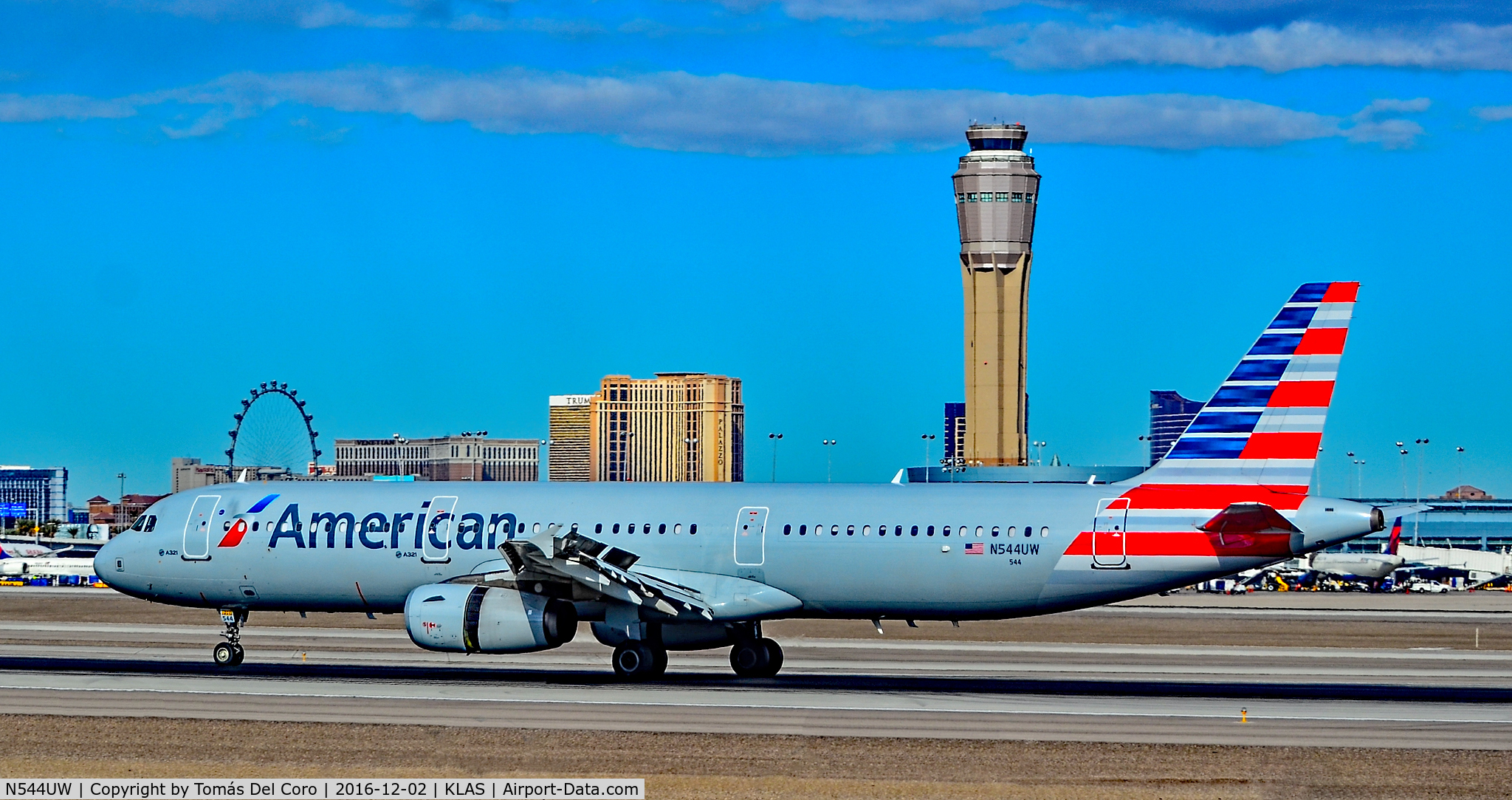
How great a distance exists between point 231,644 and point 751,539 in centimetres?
1190

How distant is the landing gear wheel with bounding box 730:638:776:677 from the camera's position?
35.7 metres

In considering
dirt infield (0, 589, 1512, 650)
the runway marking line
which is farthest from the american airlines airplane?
dirt infield (0, 589, 1512, 650)

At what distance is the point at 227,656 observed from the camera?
122ft

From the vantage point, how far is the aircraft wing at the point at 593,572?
33750 millimetres

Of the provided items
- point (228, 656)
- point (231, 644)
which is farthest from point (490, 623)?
point (231, 644)

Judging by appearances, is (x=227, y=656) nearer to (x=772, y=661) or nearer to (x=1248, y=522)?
(x=772, y=661)

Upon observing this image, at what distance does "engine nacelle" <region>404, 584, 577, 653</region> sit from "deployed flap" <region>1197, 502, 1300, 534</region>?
1252cm

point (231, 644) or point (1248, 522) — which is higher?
point (1248, 522)

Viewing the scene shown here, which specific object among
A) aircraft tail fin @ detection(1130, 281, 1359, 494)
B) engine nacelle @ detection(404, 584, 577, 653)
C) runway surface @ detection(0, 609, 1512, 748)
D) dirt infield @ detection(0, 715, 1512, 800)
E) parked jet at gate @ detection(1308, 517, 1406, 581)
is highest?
aircraft tail fin @ detection(1130, 281, 1359, 494)

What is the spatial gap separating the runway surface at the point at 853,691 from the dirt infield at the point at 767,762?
123cm

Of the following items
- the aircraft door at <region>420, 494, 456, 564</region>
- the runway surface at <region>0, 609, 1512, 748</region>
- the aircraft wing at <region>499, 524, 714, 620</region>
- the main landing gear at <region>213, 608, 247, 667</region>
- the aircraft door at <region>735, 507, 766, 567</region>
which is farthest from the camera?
the main landing gear at <region>213, 608, 247, 667</region>

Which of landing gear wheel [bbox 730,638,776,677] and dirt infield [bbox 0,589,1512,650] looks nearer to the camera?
landing gear wheel [bbox 730,638,776,677]
